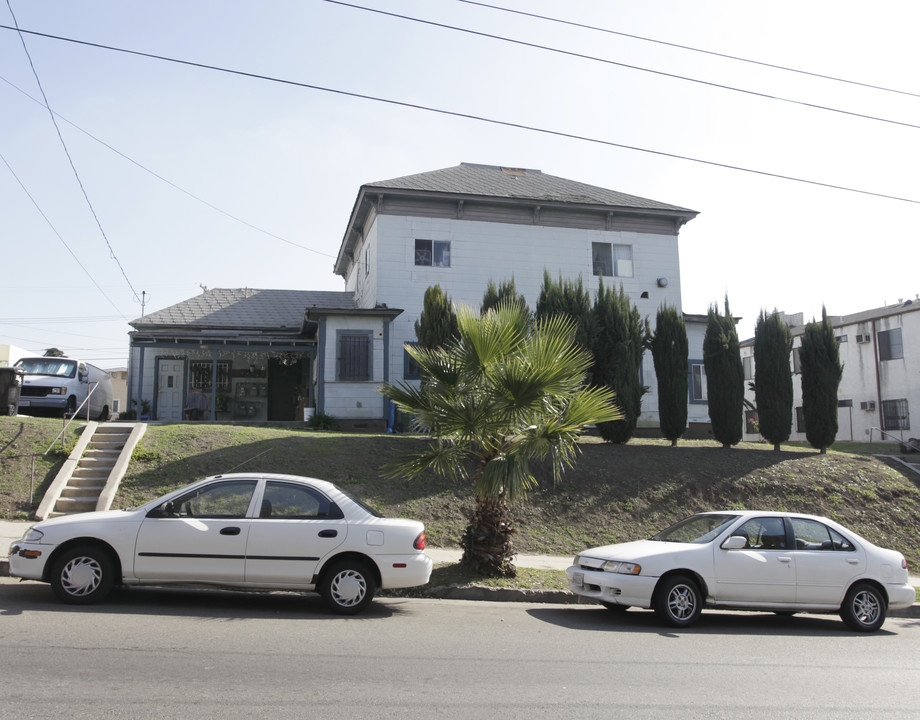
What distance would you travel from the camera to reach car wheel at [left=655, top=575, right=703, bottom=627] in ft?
28.3

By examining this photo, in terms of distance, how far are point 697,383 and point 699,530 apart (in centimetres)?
1741

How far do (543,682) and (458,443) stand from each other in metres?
4.78

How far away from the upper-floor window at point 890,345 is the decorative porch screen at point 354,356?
76.6 feet

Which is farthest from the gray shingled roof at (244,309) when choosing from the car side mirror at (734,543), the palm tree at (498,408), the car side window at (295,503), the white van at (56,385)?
the car side mirror at (734,543)

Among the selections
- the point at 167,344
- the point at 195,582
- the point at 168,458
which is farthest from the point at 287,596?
the point at 167,344

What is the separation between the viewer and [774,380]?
62.3 ft

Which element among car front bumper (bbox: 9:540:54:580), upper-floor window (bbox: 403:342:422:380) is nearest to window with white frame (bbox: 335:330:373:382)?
upper-floor window (bbox: 403:342:422:380)

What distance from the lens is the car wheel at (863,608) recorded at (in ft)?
30.3

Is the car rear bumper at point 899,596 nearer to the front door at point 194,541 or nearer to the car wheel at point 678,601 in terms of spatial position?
the car wheel at point 678,601

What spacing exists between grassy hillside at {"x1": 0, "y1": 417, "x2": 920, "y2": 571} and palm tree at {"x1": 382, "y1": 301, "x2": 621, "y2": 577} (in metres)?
2.43

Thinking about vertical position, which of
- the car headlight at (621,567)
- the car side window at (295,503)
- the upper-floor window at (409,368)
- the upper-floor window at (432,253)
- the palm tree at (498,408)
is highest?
the upper-floor window at (432,253)

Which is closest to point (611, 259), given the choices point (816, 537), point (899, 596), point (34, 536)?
point (816, 537)

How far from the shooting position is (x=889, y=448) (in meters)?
26.4

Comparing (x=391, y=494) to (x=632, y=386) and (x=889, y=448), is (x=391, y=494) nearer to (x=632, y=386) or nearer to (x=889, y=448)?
(x=632, y=386)
